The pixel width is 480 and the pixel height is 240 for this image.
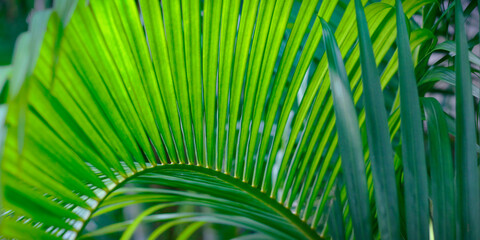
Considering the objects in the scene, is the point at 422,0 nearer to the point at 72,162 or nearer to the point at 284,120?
the point at 284,120

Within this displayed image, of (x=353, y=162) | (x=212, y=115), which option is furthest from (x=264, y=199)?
(x=353, y=162)

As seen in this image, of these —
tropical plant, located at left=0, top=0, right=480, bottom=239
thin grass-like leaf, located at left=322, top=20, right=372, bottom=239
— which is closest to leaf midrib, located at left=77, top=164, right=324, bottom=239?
tropical plant, located at left=0, top=0, right=480, bottom=239

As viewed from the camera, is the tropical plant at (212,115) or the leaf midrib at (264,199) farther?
the leaf midrib at (264,199)

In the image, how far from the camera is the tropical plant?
1.15 feet

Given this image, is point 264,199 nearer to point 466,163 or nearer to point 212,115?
point 212,115

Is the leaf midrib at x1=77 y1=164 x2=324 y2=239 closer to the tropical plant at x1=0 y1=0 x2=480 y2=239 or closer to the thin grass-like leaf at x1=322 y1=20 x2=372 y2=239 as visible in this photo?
the tropical plant at x1=0 y1=0 x2=480 y2=239

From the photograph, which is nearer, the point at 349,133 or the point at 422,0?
the point at 349,133

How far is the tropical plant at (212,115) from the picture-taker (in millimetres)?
351

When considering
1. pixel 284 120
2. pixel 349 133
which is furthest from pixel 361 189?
pixel 284 120

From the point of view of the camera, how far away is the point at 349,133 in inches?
14.7

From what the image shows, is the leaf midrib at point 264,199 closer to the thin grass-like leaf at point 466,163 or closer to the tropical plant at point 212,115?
the tropical plant at point 212,115

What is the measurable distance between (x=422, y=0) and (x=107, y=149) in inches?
16.7

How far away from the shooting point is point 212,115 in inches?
21.0

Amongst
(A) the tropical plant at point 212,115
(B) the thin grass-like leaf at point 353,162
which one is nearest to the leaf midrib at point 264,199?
(A) the tropical plant at point 212,115
